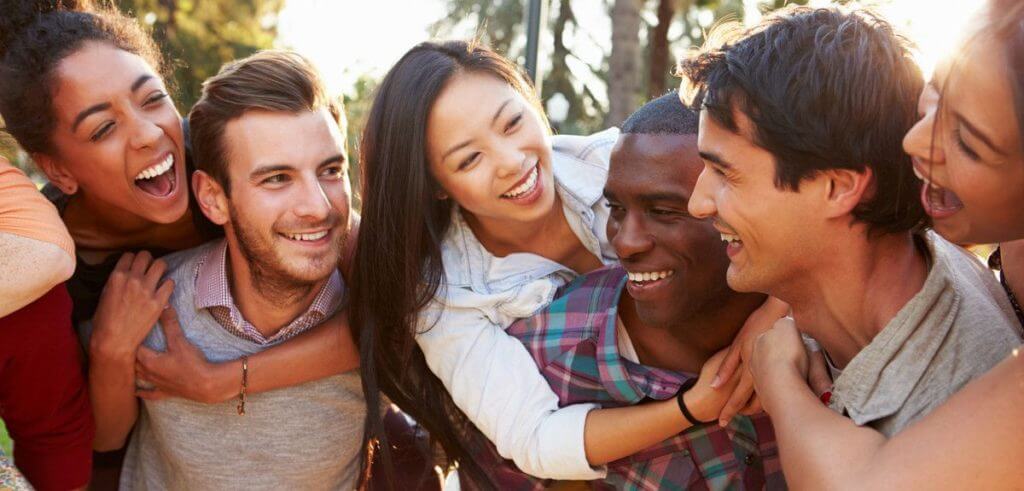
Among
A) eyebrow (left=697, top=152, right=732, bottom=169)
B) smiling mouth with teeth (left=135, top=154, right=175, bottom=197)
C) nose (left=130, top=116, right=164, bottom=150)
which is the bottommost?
smiling mouth with teeth (left=135, top=154, right=175, bottom=197)

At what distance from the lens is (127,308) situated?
3.51 m

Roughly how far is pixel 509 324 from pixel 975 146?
1.64m

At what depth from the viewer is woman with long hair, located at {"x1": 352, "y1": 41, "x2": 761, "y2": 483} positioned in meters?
3.27

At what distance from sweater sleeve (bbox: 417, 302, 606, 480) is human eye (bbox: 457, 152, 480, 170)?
18.1 inches

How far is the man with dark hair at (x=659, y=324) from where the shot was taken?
116 inches

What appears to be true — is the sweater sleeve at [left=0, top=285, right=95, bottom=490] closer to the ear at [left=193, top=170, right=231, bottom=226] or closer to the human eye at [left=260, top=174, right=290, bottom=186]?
the ear at [left=193, top=170, right=231, bottom=226]

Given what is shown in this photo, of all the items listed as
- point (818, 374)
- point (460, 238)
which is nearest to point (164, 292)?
point (460, 238)

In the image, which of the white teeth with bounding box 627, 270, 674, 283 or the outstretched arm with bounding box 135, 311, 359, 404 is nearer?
the white teeth with bounding box 627, 270, 674, 283

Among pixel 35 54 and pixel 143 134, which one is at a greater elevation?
pixel 35 54

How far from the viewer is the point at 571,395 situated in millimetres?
3172

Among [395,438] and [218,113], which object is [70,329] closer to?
[218,113]

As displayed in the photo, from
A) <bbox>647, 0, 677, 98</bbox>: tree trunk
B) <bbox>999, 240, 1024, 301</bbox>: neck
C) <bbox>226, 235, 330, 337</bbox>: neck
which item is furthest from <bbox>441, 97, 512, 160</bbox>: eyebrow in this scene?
<bbox>647, 0, 677, 98</bbox>: tree trunk

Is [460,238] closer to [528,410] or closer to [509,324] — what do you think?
[509,324]

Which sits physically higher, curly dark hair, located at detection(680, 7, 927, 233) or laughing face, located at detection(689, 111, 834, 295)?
curly dark hair, located at detection(680, 7, 927, 233)
